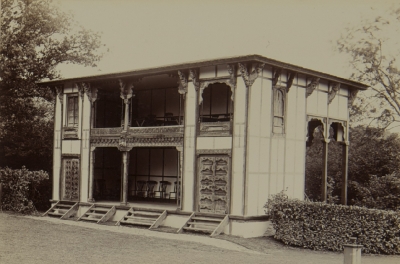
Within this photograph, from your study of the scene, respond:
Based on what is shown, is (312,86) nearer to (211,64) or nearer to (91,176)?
(211,64)

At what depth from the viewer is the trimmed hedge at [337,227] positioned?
16.8 meters

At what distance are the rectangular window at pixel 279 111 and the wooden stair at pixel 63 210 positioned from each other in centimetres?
1042

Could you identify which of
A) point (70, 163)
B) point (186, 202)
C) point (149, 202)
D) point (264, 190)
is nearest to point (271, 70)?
point (264, 190)

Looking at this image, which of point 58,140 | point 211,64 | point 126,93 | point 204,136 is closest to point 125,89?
point 126,93

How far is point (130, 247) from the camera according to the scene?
15.5 m

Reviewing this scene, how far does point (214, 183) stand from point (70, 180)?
8.85 meters

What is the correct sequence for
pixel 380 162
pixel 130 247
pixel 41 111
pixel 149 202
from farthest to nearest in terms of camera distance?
pixel 41 111, pixel 380 162, pixel 149 202, pixel 130 247

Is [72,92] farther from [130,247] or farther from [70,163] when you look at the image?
[130,247]

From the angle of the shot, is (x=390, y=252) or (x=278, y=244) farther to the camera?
(x=278, y=244)

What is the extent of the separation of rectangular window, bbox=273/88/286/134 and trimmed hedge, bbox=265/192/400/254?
11.2 feet

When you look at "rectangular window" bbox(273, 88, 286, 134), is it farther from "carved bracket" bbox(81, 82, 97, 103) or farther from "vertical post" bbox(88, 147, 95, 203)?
"vertical post" bbox(88, 147, 95, 203)

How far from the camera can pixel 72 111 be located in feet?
84.6

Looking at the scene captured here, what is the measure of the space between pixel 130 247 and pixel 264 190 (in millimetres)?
6152

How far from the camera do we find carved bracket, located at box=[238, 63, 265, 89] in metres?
18.8
